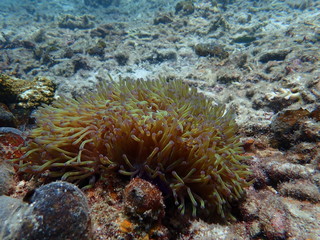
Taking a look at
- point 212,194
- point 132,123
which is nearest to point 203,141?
point 212,194

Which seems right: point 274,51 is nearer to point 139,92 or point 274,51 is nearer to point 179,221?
point 139,92

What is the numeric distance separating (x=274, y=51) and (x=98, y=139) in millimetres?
7281

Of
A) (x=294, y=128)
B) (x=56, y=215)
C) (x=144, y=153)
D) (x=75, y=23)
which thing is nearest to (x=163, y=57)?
(x=294, y=128)

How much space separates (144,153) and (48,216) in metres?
1.17

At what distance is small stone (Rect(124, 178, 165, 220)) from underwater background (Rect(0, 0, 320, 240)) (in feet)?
0.05

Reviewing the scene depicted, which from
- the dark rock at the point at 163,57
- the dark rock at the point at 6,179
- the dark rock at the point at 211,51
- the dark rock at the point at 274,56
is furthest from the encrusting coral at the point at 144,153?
the dark rock at the point at 163,57

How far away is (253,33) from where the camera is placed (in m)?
11.9

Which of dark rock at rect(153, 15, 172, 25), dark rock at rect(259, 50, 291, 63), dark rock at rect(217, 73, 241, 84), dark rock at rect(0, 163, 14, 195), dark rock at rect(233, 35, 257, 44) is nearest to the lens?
dark rock at rect(0, 163, 14, 195)

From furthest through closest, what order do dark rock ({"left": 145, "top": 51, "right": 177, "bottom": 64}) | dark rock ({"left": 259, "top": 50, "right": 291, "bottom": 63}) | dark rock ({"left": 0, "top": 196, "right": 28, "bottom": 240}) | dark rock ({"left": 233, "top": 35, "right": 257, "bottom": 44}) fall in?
dark rock ({"left": 233, "top": 35, "right": 257, "bottom": 44}) → dark rock ({"left": 145, "top": 51, "right": 177, "bottom": 64}) → dark rock ({"left": 259, "top": 50, "right": 291, "bottom": 63}) → dark rock ({"left": 0, "top": 196, "right": 28, "bottom": 240})

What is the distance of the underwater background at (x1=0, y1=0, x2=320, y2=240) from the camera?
2002mm

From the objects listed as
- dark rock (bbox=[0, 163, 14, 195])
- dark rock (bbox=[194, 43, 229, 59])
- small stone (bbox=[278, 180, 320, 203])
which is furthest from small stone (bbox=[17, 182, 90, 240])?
dark rock (bbox=[194, 43, 229, 59])

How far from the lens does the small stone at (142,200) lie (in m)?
1.96

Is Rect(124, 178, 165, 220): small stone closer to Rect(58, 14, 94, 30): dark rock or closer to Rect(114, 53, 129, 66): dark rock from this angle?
Rect(114, 53, 129, 66): dark rock

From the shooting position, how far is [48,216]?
58.8 inches
